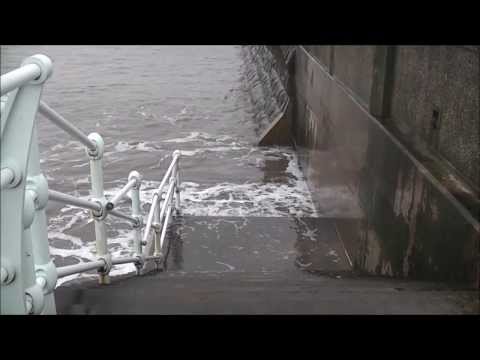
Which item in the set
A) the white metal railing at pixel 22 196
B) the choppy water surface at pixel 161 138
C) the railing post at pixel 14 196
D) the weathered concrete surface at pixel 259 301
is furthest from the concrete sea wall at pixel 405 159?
the railing post at pixel 14 196

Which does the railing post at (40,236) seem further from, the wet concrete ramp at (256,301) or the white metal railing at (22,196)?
the wet concrete ramp at (256,301)

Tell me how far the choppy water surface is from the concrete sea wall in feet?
7.17

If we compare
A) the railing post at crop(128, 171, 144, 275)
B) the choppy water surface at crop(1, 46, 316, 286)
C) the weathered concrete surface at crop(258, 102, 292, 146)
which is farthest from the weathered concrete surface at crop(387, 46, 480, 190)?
the weathered concrete surface at crop(258, 102, 292, 146)

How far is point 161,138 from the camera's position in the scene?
14953mm

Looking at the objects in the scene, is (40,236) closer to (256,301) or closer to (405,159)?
(256,301)

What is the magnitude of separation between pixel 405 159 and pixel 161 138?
10589 millimetres

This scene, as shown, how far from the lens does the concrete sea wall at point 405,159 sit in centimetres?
416

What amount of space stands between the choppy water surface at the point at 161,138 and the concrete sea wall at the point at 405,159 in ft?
7.17

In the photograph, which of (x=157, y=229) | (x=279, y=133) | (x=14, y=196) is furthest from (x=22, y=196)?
(x=279, y=133)

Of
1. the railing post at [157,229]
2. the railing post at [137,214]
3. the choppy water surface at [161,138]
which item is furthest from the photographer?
the choppy water surface at [161,138]

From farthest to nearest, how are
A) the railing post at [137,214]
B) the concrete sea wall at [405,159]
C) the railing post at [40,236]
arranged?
1. the railing post at [137,214]
2. the concrete sea wall at [405,159]
3. the railing post at [40,236]
